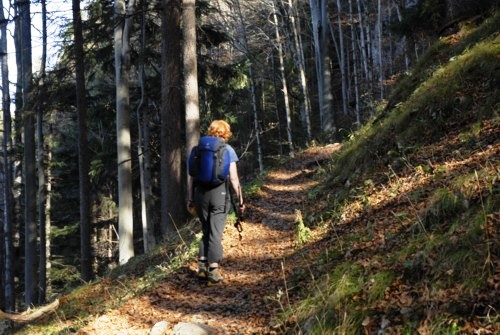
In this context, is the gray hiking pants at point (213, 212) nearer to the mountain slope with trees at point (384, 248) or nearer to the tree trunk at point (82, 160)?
the mountain slope with trees at point (384, 248)

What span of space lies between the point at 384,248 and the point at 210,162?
223 centimetres

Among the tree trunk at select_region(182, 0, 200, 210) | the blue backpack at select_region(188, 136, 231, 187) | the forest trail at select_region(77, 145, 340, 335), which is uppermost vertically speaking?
the tree trunk at select_region(182, 0, 200, 210)

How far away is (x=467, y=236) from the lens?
131 inches

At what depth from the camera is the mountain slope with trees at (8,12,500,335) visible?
3.13 m

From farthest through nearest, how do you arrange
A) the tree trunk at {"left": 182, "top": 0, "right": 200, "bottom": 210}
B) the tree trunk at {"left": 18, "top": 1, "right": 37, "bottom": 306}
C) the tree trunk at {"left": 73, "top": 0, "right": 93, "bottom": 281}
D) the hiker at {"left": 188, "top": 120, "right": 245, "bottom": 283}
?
the tree trunk at {"left": 18, "top": 1, "right": 37, "bottom": 306}
the tree trunk at {"left": 73, "top": 0, "right": 93, "bottom": 281}
the tree trunk at {"left": 182, "top": 0, "right": 200, "bottom": 210}
the hiker at {"left": 188, "top": 120, "right": 245, "bottom": 283}

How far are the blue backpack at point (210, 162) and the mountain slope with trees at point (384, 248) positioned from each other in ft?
4.47

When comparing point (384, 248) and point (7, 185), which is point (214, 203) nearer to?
point (384, 248)

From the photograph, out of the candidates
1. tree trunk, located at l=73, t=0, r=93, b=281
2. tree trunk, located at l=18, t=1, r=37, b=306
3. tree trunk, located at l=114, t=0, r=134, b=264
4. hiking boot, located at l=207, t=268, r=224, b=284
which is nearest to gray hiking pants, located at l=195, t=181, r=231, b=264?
hiking boot, located at l=207, t=268, r=224, b=284

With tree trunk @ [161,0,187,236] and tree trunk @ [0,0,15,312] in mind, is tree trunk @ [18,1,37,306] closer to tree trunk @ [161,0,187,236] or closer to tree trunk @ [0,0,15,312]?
tree trunk @ [0,0,15,312]

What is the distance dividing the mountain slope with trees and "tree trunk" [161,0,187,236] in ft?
6.71

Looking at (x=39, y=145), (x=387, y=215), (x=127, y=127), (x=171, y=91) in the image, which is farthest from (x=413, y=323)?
(x=39, y=145)

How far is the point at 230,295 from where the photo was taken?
5.36 metres

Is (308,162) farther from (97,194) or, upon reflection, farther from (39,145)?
(97,194)

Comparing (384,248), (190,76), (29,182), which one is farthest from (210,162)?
(29,182)
